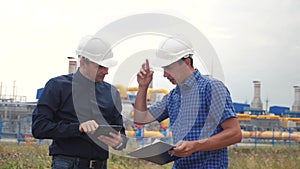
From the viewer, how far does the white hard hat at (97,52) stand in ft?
13.1

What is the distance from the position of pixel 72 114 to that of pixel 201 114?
932 mm

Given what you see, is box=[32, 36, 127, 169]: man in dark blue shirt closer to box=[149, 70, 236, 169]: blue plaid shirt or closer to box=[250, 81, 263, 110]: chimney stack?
box=[149, 70, 236, 169]: blue plaid shirt

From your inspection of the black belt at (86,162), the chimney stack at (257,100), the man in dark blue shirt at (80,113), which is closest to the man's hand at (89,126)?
the man in dark blue shirt at (80,113)

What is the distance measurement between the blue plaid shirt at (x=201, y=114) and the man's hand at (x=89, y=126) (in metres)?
0.53

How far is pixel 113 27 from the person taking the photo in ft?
12.7

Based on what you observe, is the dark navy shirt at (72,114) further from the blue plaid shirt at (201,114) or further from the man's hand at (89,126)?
the blue plaid shirt at (201,114)

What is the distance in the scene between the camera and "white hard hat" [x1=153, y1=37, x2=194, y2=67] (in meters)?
3.70

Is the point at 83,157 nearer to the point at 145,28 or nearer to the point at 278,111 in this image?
the point at 145,28

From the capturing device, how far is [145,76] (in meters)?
4.02

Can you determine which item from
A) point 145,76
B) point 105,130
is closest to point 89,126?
point 105,130

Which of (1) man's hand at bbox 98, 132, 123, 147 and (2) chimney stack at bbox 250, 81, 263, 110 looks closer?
(1) man's hand at bbox 98, 132, 123, 147

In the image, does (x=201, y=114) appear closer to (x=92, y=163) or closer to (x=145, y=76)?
(x=145, y=76)

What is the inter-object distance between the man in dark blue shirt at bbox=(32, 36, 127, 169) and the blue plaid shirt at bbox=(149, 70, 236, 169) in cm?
50

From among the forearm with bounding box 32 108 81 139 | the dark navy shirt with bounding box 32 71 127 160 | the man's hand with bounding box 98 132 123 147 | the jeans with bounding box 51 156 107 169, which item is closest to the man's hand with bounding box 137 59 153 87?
the dark navy shirt with bounding box 32 71 127 160
